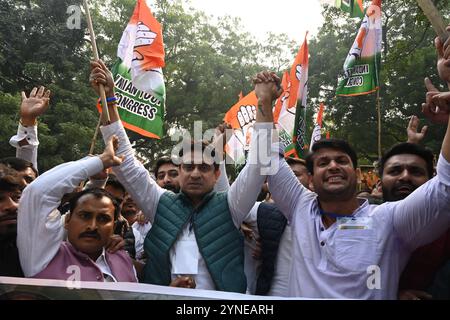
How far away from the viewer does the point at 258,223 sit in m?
2.72

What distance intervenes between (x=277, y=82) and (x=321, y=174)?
0.58 meters

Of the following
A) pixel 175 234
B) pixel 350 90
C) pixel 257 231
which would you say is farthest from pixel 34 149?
pixel 350 90

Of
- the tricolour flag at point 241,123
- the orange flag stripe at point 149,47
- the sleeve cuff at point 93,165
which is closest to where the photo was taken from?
the sleeve cuff at point 93,165

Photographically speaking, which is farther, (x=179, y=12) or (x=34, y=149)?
(x=179, y=12)

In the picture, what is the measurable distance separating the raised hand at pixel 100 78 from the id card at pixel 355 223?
163 centimetres

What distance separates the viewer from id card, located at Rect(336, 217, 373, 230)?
230 centimetres

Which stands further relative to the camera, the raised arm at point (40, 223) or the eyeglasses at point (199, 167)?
the eyeglasses at point (199, 167)

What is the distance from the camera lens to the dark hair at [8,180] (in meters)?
2.52

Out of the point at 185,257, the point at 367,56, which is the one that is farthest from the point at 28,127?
the point at 367,56

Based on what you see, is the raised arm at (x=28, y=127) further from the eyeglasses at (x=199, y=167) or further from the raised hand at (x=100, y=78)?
the eyeglasses at (x=199, y=167)

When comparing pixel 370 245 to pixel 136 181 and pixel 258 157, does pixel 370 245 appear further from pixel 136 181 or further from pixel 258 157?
pixel 136 181

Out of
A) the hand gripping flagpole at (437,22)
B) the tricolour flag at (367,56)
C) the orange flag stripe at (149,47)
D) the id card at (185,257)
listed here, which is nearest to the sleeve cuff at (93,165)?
the id card at (185,257)
